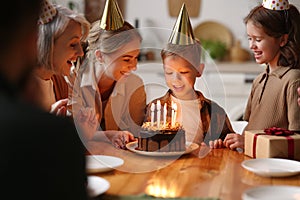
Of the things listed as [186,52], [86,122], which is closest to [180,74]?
[186,52]

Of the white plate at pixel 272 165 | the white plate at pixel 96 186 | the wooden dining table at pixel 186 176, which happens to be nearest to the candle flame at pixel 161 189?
the wooden dining table at pixel 186 176

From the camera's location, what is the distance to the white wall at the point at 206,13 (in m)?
5.21

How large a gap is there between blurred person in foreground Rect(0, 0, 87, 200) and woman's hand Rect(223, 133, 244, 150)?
1.32 m

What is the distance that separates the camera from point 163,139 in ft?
5.84

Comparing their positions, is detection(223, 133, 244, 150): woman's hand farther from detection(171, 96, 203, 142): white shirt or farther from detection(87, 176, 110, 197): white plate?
detection(87, 176, 110, 197): white plate

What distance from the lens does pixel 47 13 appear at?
1.95 m

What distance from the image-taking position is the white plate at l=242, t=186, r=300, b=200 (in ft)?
4.27

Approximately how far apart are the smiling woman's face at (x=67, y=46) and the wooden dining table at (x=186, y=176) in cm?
40

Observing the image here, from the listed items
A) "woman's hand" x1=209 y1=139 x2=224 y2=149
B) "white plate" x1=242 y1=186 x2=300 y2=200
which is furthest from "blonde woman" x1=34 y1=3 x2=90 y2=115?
"white plate" x1=242 y1=186 x2=300 y2=200

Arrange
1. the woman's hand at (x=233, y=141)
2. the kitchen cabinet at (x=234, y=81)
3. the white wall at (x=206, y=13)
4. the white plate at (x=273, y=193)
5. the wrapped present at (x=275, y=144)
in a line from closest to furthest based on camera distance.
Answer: the white plate at (x=273, y=193)
the wrapped present at (x=275, y=144)
the woman's hand at (x=233, y=141)
the kitchen cabinet at (x=234, y=81)
the white wall at (x=206, y=13)

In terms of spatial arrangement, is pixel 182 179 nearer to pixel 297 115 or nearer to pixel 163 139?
pixel 163 139

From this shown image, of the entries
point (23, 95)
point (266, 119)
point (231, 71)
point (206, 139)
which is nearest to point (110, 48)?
point (206, 139)

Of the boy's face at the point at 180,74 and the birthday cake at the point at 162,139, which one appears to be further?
the boy's face at the point at 180,74

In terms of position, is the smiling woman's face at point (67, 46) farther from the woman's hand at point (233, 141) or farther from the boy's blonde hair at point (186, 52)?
the woman's hand at point (233, 141)
